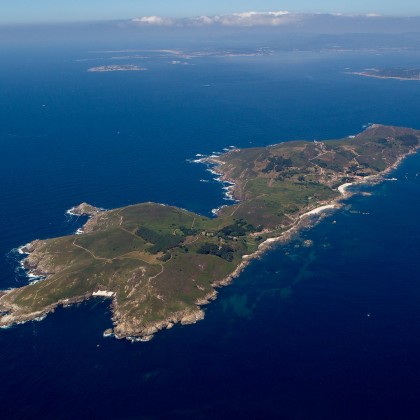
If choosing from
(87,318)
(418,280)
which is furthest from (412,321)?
(87,318)

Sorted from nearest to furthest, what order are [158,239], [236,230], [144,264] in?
[144,264]
[158,239]
[236,230]

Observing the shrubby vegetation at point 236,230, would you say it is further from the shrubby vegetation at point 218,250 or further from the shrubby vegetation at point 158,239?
the shrubby vegetation at point 158,239

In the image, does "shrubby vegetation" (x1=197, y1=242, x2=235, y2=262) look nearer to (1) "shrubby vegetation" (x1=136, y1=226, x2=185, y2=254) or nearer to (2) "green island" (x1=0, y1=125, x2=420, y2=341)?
(2) "green island" (x1=0, y1=125, x2=420, y2=341)

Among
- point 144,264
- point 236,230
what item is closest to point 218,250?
point 236,230

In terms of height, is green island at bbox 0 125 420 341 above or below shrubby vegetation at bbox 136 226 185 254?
below

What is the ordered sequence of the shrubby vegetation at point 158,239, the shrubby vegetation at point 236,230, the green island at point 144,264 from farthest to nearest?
1. the shrubby vegetation at point 236,230
2. the shrubby vegetation at point 158,239
3. the green island at point 144,264

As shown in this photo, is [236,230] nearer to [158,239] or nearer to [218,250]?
[218,250]

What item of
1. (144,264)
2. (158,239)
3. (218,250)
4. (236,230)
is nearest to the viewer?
(144,264)

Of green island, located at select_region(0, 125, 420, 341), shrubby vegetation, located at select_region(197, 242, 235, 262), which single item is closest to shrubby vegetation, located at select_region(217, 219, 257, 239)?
green island, located at select_region(0, 125, 420, 341)

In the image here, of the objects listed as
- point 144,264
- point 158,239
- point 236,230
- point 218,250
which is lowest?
point 218,250

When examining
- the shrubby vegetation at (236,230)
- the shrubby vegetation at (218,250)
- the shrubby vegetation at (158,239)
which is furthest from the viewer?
the shrubby vegetation at (236,230)

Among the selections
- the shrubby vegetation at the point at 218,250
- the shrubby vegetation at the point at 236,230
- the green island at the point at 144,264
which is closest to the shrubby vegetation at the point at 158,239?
the green island at the point at 144,264

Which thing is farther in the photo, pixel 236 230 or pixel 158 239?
pixel 236 230
